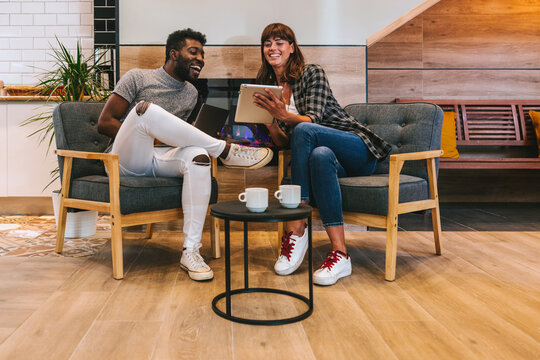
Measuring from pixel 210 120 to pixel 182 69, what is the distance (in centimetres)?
38

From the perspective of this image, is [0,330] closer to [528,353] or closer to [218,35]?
[528,353]

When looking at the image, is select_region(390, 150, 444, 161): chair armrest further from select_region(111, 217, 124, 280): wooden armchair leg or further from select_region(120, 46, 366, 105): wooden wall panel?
select_region(111, 217, 124, 280): wooden armchair leg

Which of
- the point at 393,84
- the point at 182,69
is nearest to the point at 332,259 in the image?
the point at 182,69

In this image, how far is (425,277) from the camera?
204 cm

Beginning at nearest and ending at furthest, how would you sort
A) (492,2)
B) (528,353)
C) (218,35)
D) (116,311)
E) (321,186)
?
1. (528,353)
2. (116,311)
3. (321,186)
4. (218,35)
5. (492,2)

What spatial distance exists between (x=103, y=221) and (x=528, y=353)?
2.99 meters

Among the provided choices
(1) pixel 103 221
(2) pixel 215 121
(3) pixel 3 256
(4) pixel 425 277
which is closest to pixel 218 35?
(2) pixel 215 121

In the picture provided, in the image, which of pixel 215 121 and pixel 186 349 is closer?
pixel 186 349

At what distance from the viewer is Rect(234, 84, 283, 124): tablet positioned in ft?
6.75

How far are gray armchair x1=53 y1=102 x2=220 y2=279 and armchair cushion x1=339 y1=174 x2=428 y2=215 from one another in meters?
0.66

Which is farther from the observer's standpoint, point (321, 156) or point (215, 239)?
point (215, 239)

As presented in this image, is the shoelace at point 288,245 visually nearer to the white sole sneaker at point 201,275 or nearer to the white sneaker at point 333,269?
the white sneaker at point 333,269

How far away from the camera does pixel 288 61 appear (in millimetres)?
2420

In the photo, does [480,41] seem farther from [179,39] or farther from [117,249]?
[117,249]
